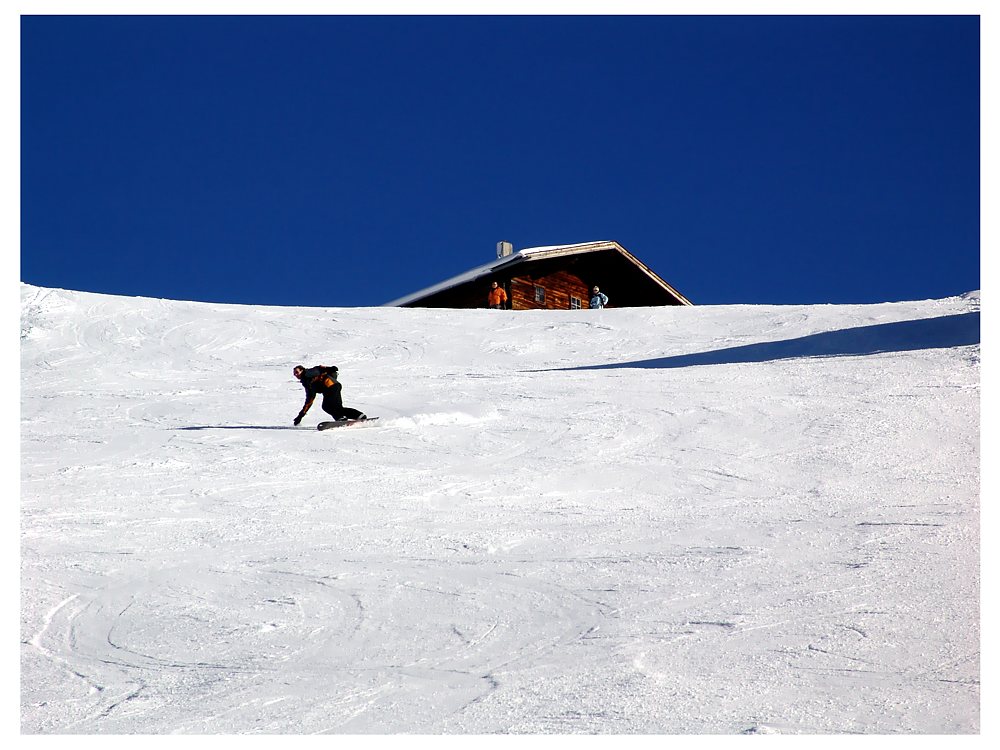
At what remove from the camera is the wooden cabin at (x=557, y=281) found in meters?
33.1

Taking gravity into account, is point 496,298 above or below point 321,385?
above

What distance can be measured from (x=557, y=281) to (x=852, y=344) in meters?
16.4

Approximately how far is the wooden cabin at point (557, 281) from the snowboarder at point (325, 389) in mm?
19160

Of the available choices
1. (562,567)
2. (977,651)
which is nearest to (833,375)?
(562,567)

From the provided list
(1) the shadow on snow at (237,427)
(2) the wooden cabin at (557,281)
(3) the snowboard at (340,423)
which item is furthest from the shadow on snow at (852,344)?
(2) the wooden cabin at (557,281)

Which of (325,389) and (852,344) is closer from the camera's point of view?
(325,389)

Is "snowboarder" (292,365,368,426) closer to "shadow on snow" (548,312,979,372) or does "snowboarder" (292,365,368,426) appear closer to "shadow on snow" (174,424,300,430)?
"shadow on snow" (174,424,300,430)

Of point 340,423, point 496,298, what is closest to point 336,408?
point 340,423

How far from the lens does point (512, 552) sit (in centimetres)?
800

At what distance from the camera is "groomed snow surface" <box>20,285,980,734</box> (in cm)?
555

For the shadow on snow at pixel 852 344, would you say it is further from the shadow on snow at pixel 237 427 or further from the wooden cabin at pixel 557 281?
the wooden cabin at pixel 557 281

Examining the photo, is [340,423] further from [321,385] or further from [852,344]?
[852,344]

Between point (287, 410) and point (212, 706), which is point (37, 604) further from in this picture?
point (287, 410)

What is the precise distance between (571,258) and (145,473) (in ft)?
80.6
